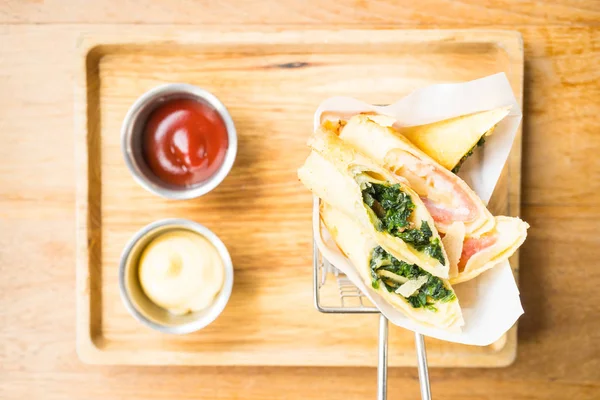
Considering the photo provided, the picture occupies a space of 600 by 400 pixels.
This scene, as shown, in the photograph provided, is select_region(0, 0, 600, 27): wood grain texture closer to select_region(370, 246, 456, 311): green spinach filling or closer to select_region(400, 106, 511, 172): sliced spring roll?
select_region(400, 106, 511, 172): sliced spring roll

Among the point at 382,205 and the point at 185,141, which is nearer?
the point at 382,205

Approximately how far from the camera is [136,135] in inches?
44.8

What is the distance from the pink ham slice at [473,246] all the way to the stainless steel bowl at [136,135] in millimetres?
483

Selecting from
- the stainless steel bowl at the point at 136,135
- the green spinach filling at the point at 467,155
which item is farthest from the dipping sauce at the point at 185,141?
the green spinach filling at the point at 467,155

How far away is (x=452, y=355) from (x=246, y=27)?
88 centimetres

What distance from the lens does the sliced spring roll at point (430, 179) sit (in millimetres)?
986

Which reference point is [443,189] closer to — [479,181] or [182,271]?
[479,181]

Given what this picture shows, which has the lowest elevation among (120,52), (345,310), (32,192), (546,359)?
(546,359)

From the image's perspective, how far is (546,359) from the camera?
1303mm

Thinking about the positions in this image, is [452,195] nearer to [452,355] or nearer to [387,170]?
[387,170]

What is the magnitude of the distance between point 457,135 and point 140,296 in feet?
2.35

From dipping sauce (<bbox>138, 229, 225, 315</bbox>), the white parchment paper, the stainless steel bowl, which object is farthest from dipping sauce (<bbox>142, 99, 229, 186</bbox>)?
the white parchment paper

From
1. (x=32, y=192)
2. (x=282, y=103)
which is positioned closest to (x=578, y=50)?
(x=282, y=103)

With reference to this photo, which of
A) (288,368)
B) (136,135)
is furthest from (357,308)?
(136,135)
